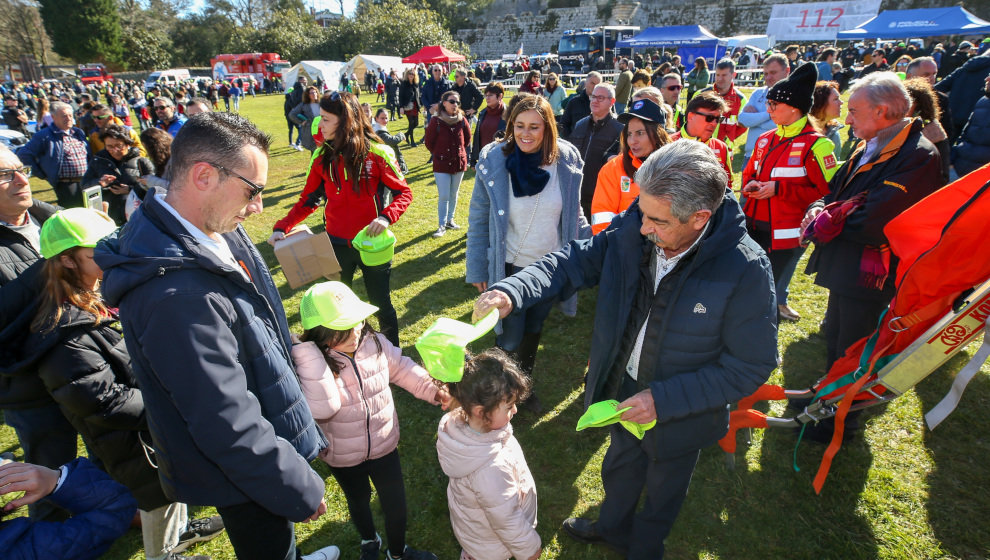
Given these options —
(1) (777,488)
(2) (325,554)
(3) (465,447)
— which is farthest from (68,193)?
(1) (777,488)

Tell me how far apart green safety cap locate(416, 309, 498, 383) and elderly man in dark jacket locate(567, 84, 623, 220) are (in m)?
3.61

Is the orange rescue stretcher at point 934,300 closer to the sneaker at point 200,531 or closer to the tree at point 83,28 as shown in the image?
the sneaker at point 200,531

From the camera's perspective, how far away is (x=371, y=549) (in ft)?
8.65

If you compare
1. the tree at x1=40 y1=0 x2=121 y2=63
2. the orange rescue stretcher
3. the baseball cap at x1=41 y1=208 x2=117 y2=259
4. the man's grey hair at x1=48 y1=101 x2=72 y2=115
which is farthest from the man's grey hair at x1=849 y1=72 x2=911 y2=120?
the tree at x1=40 y1=0 x2=121 y2=63

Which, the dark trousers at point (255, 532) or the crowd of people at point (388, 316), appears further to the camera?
the dark trousers at point (255, 532)

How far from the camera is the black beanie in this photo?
11.7 feet

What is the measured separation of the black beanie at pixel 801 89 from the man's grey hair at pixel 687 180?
2.44 meters

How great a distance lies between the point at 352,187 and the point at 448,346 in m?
2.24

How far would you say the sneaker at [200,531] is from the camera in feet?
9.11

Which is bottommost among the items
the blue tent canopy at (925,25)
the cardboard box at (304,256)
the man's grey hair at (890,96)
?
the cardboard box at (304,256)

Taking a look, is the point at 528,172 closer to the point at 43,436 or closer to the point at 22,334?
the point at 22,334

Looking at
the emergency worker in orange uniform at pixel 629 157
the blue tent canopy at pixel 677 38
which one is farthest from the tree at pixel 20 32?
the emergency worker in orange uniform at pixel 629 157

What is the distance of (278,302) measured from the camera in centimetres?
195

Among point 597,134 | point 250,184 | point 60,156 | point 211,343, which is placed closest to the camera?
point 211,343
